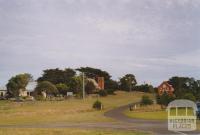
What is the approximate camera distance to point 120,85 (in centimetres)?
18075

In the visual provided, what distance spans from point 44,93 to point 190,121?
341 feet

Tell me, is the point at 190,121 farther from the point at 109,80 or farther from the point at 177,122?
the point at 109,80

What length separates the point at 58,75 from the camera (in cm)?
16750

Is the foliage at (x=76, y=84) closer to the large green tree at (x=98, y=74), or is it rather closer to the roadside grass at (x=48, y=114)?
the large green tree at (x=98, y=74)

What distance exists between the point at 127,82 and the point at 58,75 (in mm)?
26321

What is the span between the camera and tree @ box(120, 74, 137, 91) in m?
178

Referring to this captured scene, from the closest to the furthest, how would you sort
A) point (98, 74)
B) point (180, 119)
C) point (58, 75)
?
point (180, 119) < point (58, 75) < point (98, 74)

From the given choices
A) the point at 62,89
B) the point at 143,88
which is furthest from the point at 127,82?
the point at 62,89

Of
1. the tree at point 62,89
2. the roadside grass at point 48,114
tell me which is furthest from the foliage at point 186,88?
the tree at point 62,89

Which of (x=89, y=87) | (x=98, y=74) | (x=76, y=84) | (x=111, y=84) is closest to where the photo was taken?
(x=76, y=84)

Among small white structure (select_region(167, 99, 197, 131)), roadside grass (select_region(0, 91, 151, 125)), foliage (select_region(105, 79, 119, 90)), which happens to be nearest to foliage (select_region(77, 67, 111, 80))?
foliage (select_region(105, 79, 119, 90))

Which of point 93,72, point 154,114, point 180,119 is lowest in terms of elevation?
point 154,114

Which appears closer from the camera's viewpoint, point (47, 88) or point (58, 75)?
point (47, 88)

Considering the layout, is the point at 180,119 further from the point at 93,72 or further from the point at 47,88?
the point at 93,72
